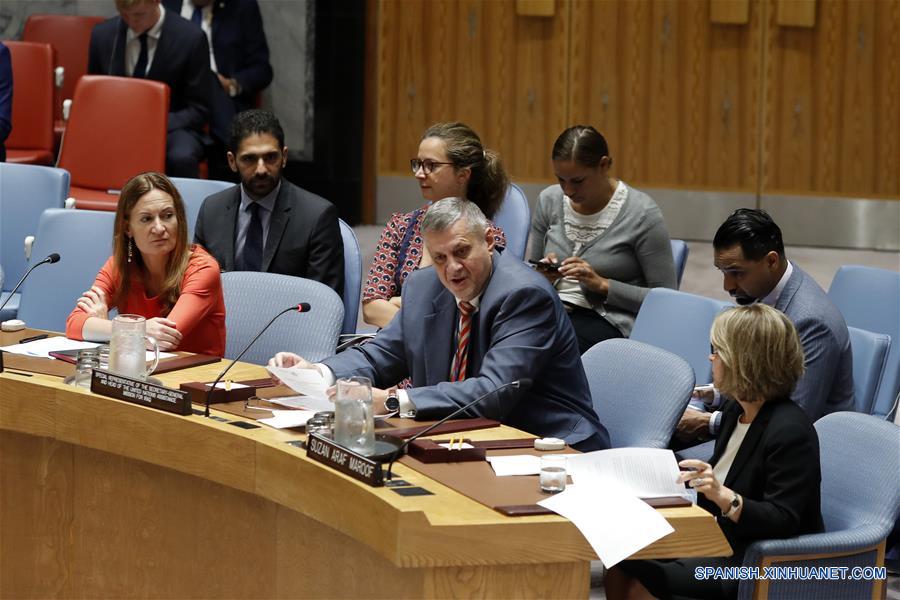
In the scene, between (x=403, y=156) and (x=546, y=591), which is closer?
(x=546, y=591)

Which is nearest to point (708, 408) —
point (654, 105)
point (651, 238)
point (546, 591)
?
point (651, 238)

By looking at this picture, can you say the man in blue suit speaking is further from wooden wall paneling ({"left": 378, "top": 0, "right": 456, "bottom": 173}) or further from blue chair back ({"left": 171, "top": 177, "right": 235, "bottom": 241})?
wooden wall paneling ({"left": 378, "top": 0, "right": 456, "bottom": 173})

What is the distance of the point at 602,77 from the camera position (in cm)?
845

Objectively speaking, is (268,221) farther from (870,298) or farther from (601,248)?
(870,298)

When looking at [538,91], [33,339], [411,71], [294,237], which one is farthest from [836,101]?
[33,339]

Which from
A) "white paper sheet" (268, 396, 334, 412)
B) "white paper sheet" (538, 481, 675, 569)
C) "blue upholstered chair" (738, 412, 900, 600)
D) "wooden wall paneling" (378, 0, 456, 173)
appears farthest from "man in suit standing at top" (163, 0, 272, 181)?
"white paper sheet" (538, 481, 675, 569)

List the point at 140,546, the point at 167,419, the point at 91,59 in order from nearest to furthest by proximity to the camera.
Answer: the point at 167,419 → the point at 140,546 → the point at 91,59

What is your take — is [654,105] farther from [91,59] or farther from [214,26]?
[91,59]

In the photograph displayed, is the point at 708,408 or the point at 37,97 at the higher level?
the point at 37,97

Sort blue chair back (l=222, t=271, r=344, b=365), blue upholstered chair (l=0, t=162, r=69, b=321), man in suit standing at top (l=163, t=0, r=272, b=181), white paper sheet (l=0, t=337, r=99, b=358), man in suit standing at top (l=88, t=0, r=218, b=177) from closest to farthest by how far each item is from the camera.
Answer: white paper sheet (l=0, t=337, r=99, b=358)
blue chair back (l=222, t=271, r=344, b=365)
blue upholstered chair (l=0, t=162, r=69, b=321)
man in suit standing at top (l=88, t=0, r=218, b=177)
man in suit standing at top (l=163, t=0, r=272, b=181)

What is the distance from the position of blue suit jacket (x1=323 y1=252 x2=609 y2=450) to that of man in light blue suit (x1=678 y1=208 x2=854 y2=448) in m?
0.58

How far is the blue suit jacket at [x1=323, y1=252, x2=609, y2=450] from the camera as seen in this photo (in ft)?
10.1

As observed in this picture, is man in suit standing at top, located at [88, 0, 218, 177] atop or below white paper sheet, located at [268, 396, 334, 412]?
atop

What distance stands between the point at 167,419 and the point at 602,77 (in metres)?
5.94
